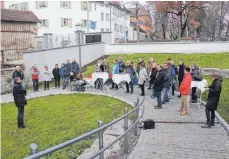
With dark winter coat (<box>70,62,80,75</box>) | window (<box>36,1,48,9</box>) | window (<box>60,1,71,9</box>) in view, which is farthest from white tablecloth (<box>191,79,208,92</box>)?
window (<box>36,1,48,9</box>)

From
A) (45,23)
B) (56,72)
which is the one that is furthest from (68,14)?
(56,72)

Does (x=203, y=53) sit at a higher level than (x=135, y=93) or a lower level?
higher

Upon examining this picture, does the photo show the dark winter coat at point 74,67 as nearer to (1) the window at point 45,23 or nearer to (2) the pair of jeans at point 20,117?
(2) the pair of jeans at point 20,117

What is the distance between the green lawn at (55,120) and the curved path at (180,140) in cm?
A: 176

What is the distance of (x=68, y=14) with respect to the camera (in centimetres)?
4831

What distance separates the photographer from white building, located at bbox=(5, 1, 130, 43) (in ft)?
151

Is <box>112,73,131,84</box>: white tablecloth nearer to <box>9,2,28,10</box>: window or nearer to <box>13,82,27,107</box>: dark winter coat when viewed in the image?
<box>13,82,27,107</box>: dark winter coat

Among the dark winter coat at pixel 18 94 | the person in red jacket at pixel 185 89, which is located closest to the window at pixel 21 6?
the dark winter coat at pixel 18 94

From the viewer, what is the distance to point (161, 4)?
42125mm

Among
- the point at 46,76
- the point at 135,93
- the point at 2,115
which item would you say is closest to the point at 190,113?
the point at 135,93

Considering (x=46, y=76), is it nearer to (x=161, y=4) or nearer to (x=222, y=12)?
(x=161, y=4)

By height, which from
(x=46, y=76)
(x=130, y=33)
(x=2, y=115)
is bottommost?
(x=2, y=115)

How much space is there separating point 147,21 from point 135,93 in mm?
47857

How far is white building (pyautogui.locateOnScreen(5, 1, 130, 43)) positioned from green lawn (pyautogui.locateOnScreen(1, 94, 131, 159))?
88.9ft
